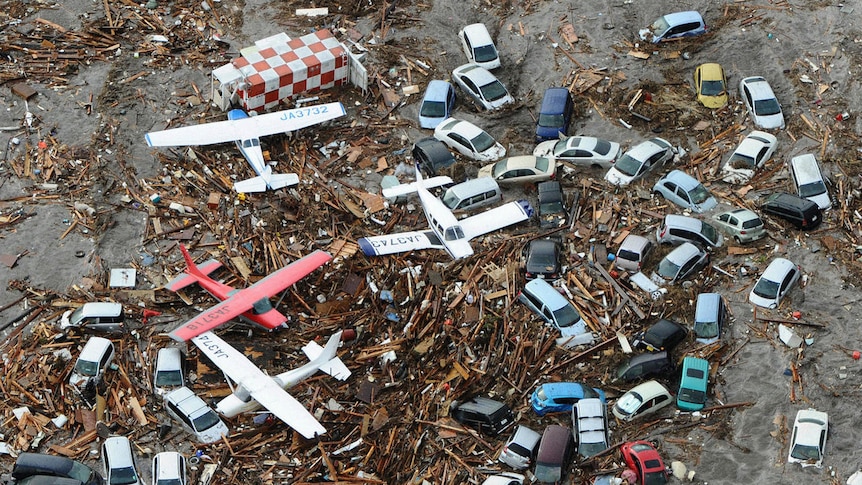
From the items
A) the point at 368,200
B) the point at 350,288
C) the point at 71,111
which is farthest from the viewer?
the point at 71,111

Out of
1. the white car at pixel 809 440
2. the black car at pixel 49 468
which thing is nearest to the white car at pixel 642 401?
the white car at pixel 809 440

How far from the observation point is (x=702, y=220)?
936 inches

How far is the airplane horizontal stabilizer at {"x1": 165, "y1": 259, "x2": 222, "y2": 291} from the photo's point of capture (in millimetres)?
22250

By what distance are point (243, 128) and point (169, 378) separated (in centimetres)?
759

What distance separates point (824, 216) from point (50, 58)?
21833mm

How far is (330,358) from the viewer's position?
21062mm

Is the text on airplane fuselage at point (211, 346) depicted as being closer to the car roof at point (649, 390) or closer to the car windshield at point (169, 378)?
the car windshield at point (169, 378)

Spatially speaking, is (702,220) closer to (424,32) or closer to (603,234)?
(603,234)

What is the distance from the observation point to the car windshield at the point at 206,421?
1975cm

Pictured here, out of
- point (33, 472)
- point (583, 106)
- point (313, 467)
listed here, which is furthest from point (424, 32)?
point (33, 472)

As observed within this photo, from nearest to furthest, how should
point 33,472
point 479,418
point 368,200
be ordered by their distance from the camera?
point 33,472 → point 479,418 → point 368,200

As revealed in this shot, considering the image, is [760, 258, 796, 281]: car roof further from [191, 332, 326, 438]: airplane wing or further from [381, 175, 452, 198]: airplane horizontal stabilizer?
[191, 332, 326, 438]: airplane wing

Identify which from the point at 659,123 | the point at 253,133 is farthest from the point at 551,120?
the point at 253,133

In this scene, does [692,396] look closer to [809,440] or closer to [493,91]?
[809,440]
